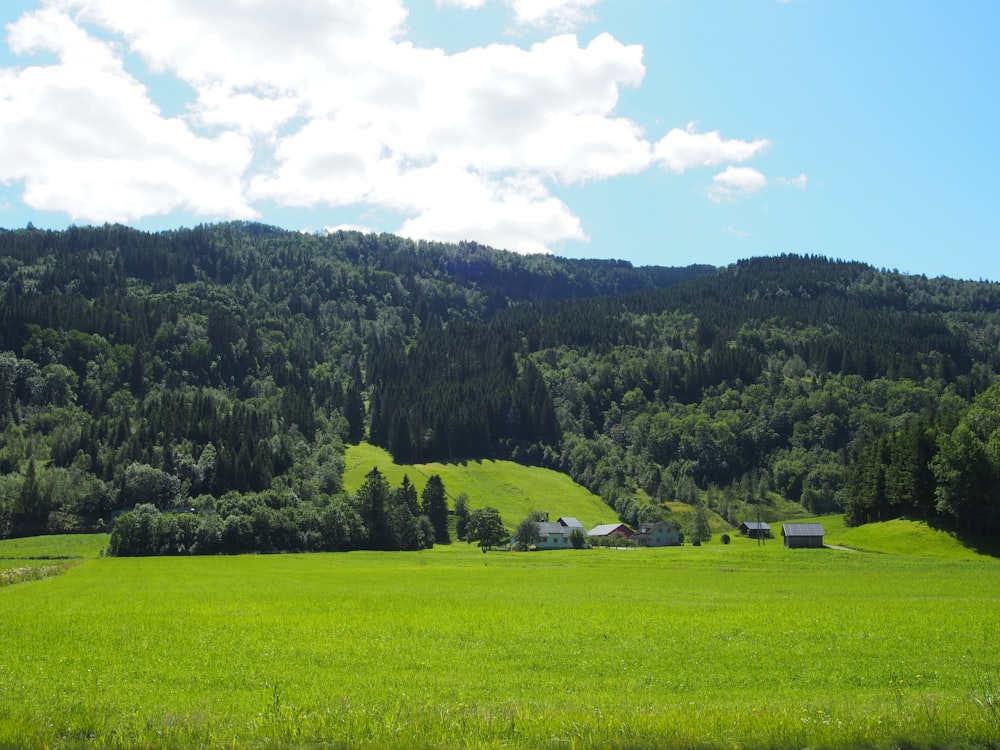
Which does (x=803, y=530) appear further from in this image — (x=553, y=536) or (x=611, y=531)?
(x=611, y=531)

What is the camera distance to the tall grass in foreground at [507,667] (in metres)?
17.4

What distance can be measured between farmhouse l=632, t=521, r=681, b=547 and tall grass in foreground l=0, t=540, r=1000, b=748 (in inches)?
3983

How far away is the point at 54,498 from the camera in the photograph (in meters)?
141

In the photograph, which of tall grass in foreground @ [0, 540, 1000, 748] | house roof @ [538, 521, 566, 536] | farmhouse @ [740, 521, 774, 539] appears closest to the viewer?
tall grass in foreground @ [0, 540, 1000, 748]

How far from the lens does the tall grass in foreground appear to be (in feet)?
57.0

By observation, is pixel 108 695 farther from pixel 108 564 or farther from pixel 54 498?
pixel 54 498

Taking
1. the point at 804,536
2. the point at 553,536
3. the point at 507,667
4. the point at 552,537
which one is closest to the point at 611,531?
the point at 553,536

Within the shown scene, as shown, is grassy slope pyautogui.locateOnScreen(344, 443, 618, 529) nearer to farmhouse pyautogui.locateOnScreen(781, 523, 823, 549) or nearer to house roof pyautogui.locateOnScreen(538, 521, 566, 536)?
house roof pyautogui.locateOnScreen(538, 521, 566, 536)

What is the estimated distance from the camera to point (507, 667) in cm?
2547

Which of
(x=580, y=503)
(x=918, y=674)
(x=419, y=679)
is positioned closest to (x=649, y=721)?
(x=419, y=679)

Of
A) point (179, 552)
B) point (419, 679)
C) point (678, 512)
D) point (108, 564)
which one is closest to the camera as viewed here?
point (419, 679)

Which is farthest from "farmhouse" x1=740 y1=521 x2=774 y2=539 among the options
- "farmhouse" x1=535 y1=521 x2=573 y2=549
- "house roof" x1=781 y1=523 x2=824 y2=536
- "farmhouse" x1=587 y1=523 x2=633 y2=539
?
"farmhouse" x1=535 y1=521 x2=573 y2=549

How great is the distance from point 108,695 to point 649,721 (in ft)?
50.4

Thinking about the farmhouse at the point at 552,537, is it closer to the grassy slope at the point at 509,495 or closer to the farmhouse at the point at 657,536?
the farmhouse at the point at 657,536
